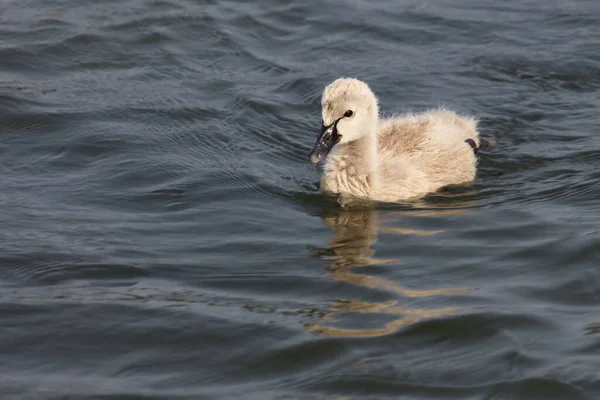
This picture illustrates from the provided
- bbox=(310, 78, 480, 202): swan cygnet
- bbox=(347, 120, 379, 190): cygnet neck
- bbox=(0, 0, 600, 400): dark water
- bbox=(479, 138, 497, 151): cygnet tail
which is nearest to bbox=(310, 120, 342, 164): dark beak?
bbox=(310, 78, 480, 202): swan cygnet

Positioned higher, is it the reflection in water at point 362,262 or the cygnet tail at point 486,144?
the cygnet tail at point 486,144

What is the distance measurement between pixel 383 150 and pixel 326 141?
1.04 metres

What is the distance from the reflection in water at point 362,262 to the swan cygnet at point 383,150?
25 centimetres

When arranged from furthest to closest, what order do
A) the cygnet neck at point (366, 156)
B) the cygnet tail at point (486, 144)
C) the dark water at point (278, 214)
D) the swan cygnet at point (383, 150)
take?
the cygnet tail at point (486, 144), the cygnet neck at point (366, 156), the swan cygnet at point (383, 150), the dark water at point (278, 214)

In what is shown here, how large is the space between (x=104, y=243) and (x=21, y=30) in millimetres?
5616

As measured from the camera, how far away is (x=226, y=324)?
6.32 metres

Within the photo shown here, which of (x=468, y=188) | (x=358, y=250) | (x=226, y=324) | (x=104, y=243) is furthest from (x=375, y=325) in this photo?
(x=468, y=188)

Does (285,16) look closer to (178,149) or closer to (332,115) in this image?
(178,149)

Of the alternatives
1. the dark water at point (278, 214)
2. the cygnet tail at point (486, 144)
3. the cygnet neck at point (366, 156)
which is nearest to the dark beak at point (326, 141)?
the cygnet neck at point (366, 156)

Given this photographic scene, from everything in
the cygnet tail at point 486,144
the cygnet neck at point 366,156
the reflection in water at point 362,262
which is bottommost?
the reflection in water at point 362,262

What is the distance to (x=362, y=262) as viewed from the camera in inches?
291

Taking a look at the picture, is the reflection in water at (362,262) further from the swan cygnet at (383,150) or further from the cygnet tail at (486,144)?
the cygnet tail at (486,144)

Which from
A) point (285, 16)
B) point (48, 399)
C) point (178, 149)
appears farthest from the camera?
point (285, 16)

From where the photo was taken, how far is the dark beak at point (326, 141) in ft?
27.2
